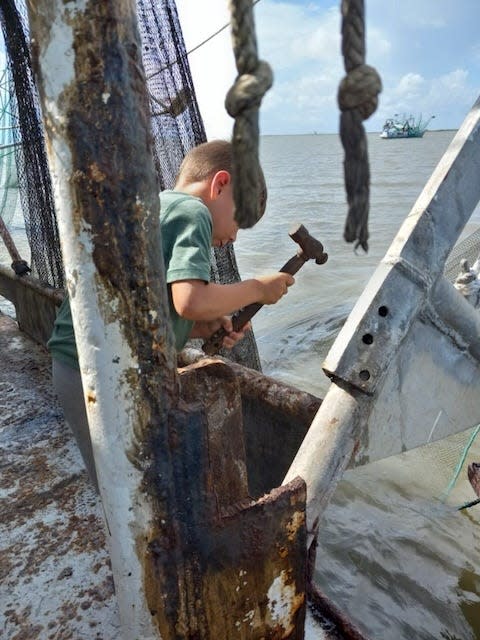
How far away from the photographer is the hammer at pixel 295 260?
85.4 inches

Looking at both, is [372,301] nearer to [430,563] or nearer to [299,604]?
[299,604]

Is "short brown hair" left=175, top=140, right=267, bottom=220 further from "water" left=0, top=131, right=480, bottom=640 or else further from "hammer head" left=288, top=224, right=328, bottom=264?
"water" left=0, top=131, right=480, bottom=640

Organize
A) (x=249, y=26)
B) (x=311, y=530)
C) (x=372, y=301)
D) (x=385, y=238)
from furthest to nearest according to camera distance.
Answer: (x=385, y=238) → (x=372, y=301) → (x=311, y=530) → (x=249, y=26)

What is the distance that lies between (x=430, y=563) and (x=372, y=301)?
2.73 meters

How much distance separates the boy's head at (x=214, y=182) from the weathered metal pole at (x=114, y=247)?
3.03ft

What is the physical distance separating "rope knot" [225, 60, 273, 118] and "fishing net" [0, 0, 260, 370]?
2946 millimetres

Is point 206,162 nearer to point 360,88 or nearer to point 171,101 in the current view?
point 360,88

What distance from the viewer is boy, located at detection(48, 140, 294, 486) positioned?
1.69 metres

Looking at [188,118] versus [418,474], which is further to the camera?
[418,474]

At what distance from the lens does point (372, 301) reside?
188 centimetres

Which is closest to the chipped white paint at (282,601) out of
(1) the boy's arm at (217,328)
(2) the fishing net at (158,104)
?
(1) the boy's arm at (217,328)

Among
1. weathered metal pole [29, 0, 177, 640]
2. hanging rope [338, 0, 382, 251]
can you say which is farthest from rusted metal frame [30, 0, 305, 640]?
hanging rope [338, 0, 382, 251]

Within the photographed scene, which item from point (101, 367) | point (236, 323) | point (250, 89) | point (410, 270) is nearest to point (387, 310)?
point (410, 270)

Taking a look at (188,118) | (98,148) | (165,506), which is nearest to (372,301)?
(165,506)
